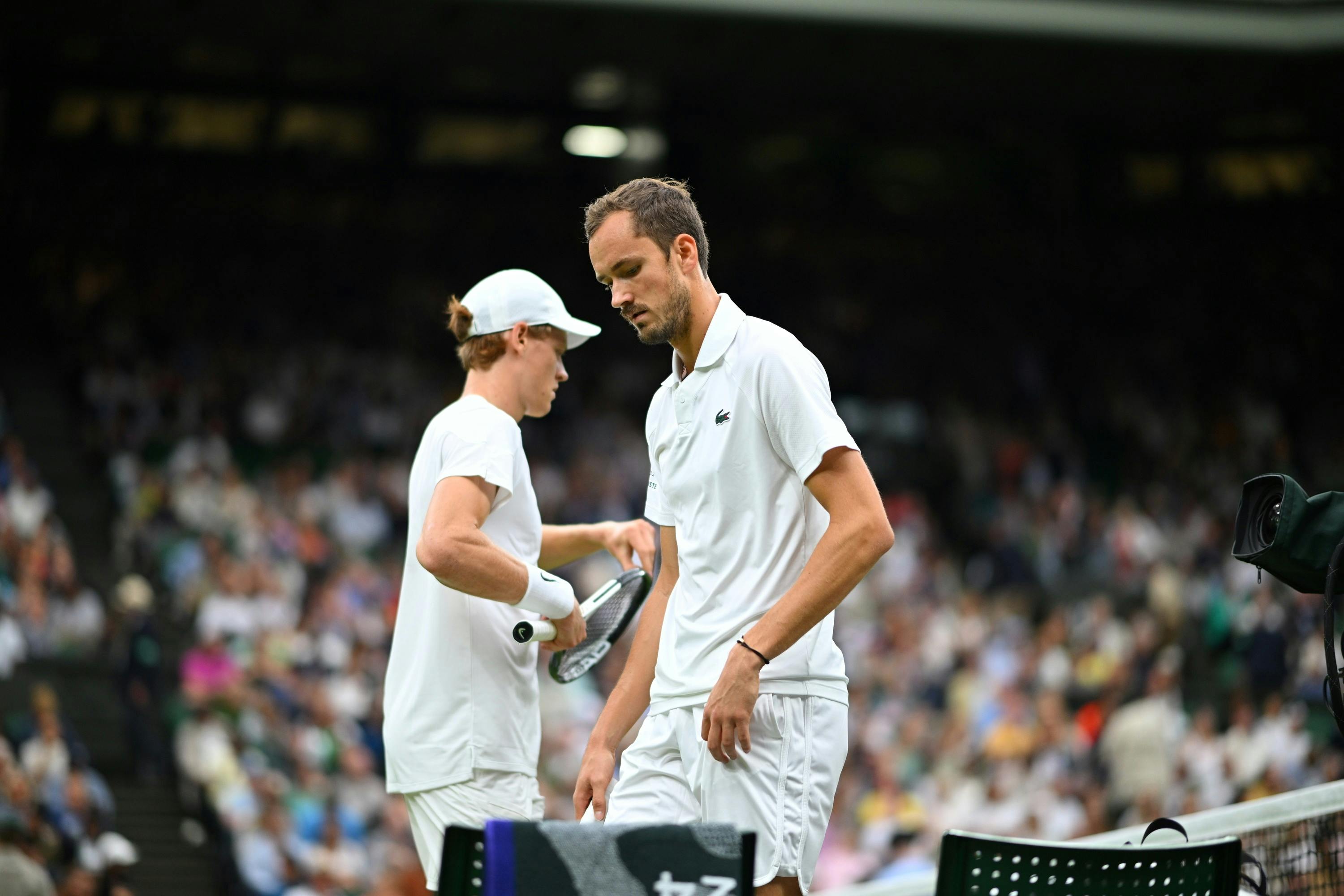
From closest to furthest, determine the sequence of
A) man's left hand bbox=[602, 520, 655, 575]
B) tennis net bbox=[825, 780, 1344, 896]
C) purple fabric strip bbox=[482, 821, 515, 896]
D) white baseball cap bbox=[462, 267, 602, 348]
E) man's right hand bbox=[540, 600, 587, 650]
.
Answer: purple fabric strip bbox=[482, 821, 515, 896] < man's right hand bbox=[540, 600, 587, 650] < white baseball cap bbox=[462, 267, 602, 348] < tennis net bbox=[825, 780, 1344, 896] < man's left hand bbox=[602, 520, 655, 575]

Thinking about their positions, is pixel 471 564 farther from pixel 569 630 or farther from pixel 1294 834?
pixel 1294 834

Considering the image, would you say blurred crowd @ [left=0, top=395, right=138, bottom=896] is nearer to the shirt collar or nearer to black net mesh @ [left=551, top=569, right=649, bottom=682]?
black net mesh @ [left=551, top=569, right=649, bottom=682]

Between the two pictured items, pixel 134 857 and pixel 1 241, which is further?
pixel 1 241

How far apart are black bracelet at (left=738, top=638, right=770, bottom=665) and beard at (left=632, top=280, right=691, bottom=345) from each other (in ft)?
2.23

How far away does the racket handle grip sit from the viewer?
3865mm

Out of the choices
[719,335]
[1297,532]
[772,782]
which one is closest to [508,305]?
[719,335]

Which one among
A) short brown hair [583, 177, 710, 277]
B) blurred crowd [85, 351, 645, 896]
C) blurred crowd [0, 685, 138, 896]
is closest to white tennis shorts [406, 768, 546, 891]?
short brown hair [583, 177, 710, 277]

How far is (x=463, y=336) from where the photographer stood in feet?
13.7

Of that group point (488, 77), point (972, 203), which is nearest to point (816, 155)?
point (972, 203)

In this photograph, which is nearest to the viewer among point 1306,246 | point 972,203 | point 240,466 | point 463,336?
point 463,336

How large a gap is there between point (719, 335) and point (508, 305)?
1001 mm

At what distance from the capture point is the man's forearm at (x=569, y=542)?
452 centimetres

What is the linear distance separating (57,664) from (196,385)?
6.17 m

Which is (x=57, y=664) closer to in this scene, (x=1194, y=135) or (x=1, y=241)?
(x=1, y=241)
